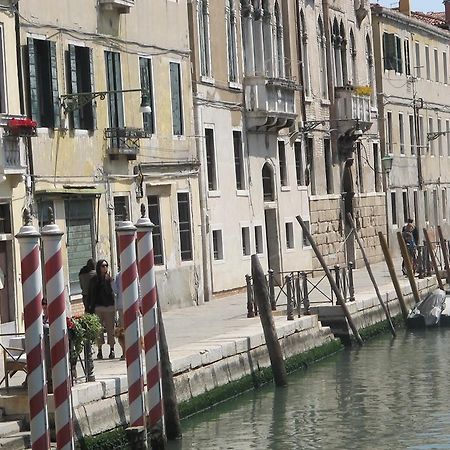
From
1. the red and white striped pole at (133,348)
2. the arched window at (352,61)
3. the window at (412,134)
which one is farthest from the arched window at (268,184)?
the red and white striped pole at (133,348)

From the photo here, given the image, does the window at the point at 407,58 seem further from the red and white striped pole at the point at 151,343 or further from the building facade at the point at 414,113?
the red and white striped pole at the point at 151,343

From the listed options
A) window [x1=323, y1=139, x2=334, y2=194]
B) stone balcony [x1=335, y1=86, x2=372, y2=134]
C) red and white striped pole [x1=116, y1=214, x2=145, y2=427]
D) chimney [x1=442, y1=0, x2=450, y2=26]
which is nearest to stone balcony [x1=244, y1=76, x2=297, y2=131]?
window [x1=323, y1=139, x2=334, y2=194]

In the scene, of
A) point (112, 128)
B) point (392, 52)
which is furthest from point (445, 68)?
point (112, 128)

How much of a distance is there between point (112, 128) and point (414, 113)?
25162 millimetres

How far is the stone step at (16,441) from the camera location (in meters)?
15.3

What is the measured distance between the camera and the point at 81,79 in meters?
27.2

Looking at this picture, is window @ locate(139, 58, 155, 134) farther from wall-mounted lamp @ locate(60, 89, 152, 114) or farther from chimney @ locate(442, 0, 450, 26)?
chimney @ locate(442, 0, 450, 26)

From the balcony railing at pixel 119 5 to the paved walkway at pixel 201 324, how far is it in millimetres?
5362

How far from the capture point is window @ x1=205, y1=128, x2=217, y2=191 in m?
33.4

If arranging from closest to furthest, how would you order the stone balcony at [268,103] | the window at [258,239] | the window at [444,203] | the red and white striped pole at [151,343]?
the red and white striped pole at [151,343]
the stone balcony at [268,103]
the window at [258,239]
the window at [444,203]

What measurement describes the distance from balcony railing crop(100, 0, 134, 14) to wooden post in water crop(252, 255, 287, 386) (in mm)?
6888

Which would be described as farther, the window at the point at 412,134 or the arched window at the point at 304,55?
the window at the point at 412,134

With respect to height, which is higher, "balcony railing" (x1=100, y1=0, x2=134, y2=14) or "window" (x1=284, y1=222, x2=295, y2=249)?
"balcony railing" (x1=100, y1=0, x2=134, y2=14)

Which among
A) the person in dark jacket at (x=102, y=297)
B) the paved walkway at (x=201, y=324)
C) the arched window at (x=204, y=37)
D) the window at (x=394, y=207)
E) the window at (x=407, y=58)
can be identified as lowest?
the paved walkway at (x=201, y=324)
